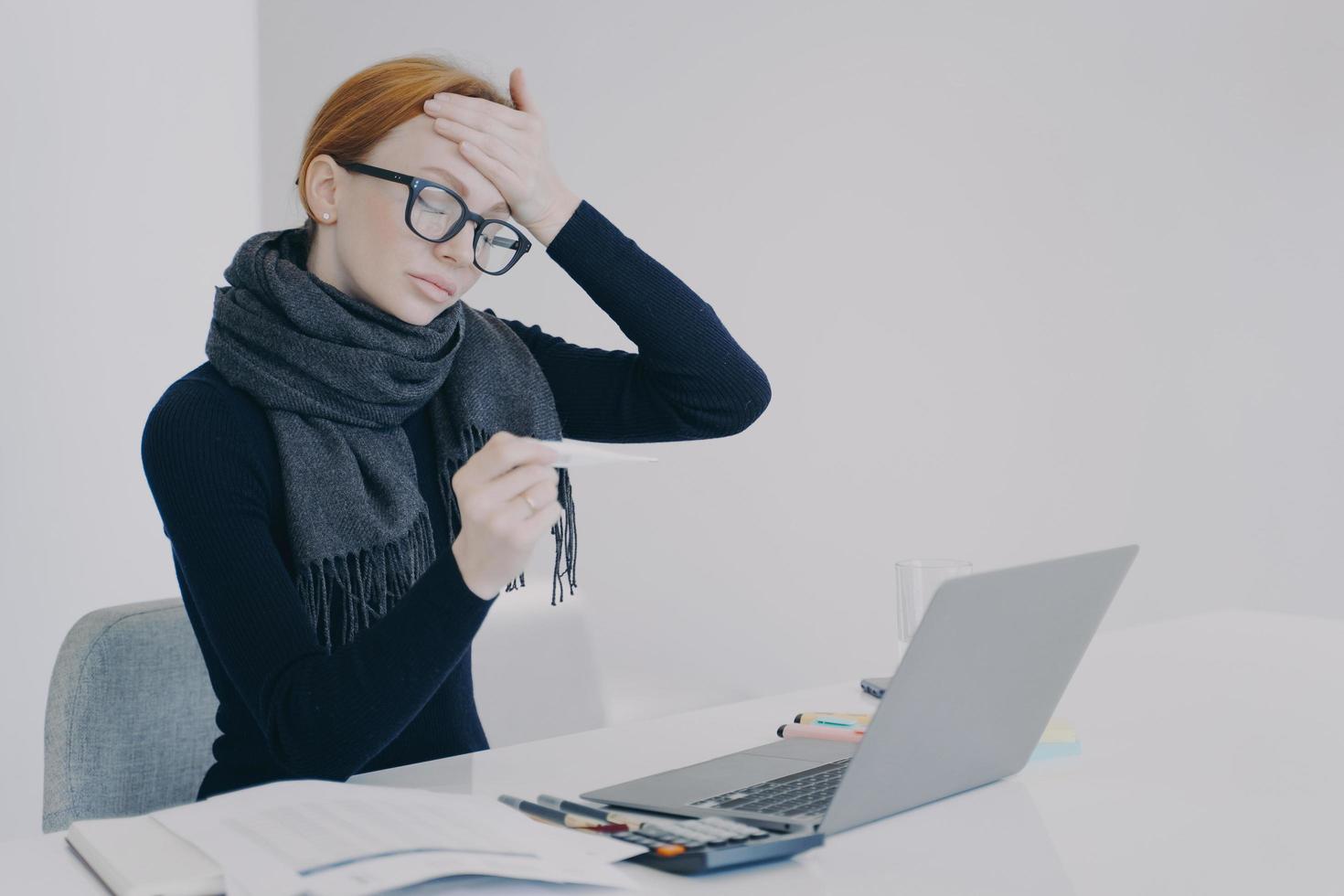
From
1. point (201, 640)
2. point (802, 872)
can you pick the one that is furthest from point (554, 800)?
point (201, 640)

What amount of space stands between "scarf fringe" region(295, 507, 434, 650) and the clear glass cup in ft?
1.63

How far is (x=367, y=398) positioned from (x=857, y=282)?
171 centimetres

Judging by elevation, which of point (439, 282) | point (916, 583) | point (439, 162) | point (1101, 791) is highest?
point (439, 162)

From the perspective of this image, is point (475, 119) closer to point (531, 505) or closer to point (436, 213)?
point (436, 213)

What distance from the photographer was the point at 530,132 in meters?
1.26

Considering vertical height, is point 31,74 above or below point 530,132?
above

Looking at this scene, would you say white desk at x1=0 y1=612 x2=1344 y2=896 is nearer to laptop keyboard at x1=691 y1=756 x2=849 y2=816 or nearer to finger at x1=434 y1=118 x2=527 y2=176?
laptop keyboard at x1=691 y1=756 x2=849 y2=816

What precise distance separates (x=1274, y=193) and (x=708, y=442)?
51.1 inches

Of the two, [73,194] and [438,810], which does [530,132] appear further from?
[73,194]

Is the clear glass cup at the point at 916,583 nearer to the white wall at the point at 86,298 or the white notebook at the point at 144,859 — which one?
the white notebook at the point at 144,859

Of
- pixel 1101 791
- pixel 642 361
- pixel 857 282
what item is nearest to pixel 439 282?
pixel 642 361

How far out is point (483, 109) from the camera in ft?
4.04

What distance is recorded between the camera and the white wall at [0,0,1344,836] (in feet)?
7.61

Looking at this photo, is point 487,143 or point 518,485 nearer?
point 518,485
